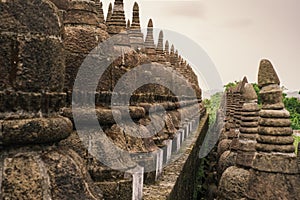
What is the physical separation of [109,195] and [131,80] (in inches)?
49.6

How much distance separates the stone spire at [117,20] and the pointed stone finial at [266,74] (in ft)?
5.08

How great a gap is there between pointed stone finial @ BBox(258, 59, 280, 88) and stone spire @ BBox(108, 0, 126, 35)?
155 cm

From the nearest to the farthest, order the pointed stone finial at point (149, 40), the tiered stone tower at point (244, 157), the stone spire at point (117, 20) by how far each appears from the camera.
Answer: the tiered stone tower at point (244, 157) → the stone spire at point (117, 20) → the pointed stone finial at point (149, 40)

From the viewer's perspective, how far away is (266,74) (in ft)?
13.0

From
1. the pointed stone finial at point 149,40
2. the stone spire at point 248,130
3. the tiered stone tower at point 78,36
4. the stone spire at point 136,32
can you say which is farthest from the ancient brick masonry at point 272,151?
the pointed stone finial at point 149,40

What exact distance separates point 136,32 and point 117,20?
7.41 feet

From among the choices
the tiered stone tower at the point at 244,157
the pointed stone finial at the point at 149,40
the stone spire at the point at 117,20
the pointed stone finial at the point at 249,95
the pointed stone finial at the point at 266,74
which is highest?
the pointed stone finial at the point at 149,40

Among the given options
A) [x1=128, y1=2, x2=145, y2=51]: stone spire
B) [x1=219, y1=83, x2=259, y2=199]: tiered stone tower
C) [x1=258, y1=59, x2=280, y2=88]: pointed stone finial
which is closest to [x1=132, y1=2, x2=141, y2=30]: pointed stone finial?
[x1=128, y1=2, x2=145, y2=51]: stone spire

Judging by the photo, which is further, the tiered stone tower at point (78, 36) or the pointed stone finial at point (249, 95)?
the pointed stone finial at point (249, 95)

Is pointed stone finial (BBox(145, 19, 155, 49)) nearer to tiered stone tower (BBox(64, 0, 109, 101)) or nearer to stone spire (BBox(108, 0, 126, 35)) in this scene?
stone spire (BBox(108, 0, 126, 35))

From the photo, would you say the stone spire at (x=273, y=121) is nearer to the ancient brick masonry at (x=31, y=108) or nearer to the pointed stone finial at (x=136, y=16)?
the ancient brick masonry at (x=31, y=108)

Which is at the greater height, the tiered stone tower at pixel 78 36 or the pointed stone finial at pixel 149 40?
the pointed stone finial at pixel 149 40

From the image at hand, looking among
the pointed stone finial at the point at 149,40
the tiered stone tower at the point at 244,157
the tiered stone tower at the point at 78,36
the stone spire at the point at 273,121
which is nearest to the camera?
the tiered stone tower at the point at 78,36

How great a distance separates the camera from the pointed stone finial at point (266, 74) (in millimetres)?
Result: 3930
